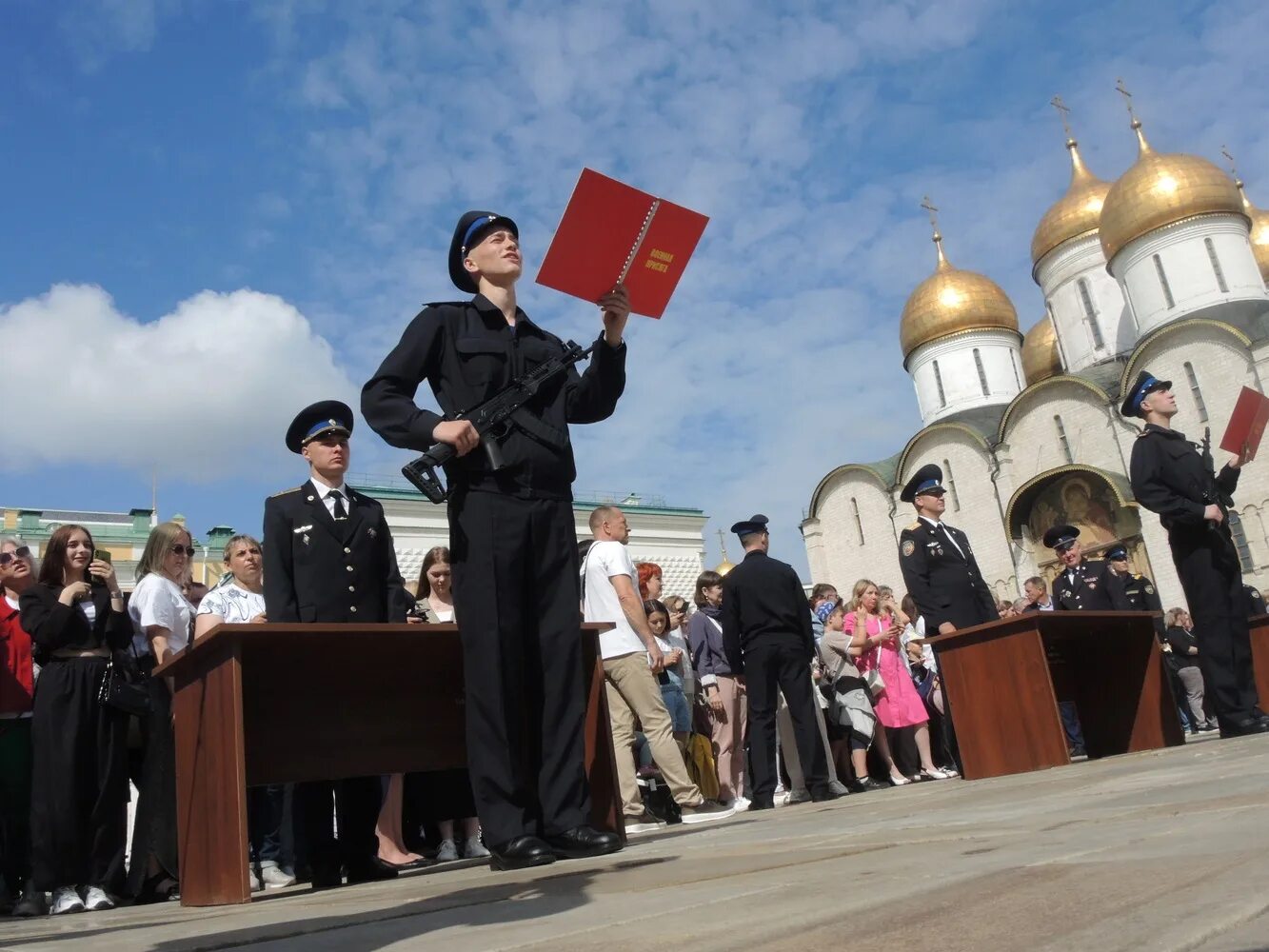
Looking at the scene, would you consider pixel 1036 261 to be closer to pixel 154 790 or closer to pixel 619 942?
pixel 154 790

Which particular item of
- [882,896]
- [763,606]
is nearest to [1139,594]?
[763,606]

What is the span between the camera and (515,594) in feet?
12.3

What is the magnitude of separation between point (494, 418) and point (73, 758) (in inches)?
107

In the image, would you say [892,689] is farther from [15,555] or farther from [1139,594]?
[15,555]

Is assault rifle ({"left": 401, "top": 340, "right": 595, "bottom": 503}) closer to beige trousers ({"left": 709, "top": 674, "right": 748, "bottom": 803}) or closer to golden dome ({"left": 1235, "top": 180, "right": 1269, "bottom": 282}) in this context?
beige trousers ({"left": 709, "top": 674, "right": 748, "bottom": 803})

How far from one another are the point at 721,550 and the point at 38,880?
40.5 m

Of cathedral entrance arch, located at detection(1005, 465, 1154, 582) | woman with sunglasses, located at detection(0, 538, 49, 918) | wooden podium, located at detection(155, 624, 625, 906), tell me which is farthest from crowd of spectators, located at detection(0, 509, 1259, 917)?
cathedral entrance arch, located at detection(1005, 465, 1154, 582)

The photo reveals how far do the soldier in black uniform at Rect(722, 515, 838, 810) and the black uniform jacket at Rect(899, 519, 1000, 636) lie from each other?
2.62 feet

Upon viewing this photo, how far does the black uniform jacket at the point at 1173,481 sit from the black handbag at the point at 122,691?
5465 millimetres

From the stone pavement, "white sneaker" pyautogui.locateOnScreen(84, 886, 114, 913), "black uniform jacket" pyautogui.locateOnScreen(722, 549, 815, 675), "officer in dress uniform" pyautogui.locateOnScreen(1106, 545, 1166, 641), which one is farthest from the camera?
"officer in dress uniform" pyautogui.locateOnScreen(1106, 545, 1166, 641)

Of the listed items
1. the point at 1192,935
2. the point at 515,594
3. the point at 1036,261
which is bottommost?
the point at 1192,935

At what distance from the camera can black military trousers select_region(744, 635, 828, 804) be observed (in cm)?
763

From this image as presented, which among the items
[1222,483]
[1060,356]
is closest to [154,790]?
[1222,483]

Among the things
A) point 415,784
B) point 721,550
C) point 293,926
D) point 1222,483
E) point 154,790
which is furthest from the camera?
point 721,550
